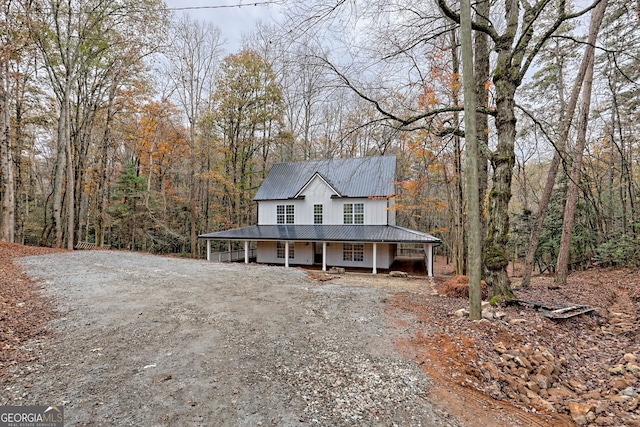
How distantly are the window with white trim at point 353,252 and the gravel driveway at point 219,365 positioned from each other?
29.0ft

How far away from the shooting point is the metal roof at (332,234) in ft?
44.0

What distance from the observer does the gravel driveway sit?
113 inches

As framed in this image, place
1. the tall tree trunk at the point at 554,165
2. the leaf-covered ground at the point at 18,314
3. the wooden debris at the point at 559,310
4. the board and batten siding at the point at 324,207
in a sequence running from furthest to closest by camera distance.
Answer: the board and batten siding at the point at 324,207
the tall tree trunk at the point at 554,165
the wooden debris at the point at 559,310
the leaf-covered ground at the point at 18,314

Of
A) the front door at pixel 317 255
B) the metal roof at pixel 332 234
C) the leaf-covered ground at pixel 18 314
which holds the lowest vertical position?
the front door at pixel 317 255

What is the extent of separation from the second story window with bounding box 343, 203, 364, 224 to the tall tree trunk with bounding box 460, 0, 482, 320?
11049mm

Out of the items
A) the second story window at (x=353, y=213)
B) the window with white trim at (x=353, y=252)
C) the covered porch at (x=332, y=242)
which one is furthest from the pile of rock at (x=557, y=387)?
the second story window at (x=353, y=213)

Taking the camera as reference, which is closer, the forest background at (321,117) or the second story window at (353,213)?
the forest background at (321,117)

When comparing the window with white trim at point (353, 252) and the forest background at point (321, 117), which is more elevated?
the forest background at point (321, 117)

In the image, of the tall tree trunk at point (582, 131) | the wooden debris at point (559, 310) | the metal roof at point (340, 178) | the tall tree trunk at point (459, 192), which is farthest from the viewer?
the metal roof at point (340, 178)

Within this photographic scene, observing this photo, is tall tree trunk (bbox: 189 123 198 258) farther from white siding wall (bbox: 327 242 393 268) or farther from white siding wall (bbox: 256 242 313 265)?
white siding wall (bbox: 327 242 393 268)

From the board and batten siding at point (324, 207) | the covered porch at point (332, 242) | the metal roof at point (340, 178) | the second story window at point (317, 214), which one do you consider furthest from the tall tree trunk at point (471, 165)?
the second story window at point (317, 214)

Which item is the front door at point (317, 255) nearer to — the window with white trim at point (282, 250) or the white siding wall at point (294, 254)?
the white siding wall at point (294, 254)

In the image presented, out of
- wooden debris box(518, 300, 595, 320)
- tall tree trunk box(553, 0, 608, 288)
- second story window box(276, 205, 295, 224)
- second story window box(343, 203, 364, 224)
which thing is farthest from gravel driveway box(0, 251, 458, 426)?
second story window box(276, 205, 295, 224)

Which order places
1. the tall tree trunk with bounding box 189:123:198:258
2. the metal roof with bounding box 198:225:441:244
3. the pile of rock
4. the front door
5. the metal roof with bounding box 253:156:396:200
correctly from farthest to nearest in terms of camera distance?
1. the tall tree trunk with bounding box 189:123:198:258
2. the front door
3. the metal roof with bounding box 253:156:396:200
4. the metal roof with bounding box 198:225:441:244
5. the pile of rock
